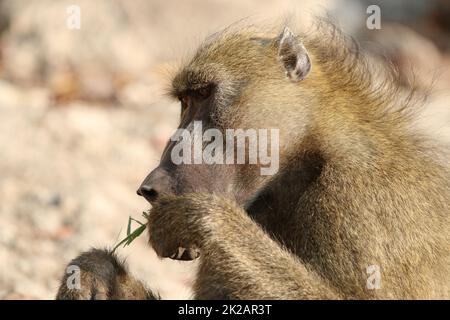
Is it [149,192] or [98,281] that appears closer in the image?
[149,192]

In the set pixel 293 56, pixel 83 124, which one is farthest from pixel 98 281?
pixel 83 124

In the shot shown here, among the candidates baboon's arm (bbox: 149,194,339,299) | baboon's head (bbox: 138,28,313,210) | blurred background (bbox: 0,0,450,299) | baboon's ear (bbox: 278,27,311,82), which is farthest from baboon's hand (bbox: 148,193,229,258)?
blurred background (bbox: 0,0,450,299)

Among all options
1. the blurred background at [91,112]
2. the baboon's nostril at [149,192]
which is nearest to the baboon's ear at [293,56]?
the blurred background at [91,112]

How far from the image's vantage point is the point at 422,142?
435cm

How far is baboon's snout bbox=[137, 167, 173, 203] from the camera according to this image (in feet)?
13.4

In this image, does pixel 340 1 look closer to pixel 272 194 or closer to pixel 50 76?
pixel 50 76

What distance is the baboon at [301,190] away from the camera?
3846 mm

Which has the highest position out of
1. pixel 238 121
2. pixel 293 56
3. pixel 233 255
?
pixel 293 56

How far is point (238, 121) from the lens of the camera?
4.32 m

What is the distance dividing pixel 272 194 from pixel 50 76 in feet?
19.4

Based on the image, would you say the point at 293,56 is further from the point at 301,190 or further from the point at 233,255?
the point at 233,255

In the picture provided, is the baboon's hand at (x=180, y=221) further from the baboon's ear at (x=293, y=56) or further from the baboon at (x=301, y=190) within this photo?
the baboon's ear at (x=293, y=56)

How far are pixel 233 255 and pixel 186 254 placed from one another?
0.31m

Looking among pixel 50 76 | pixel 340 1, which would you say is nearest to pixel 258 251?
pixel 50 76
